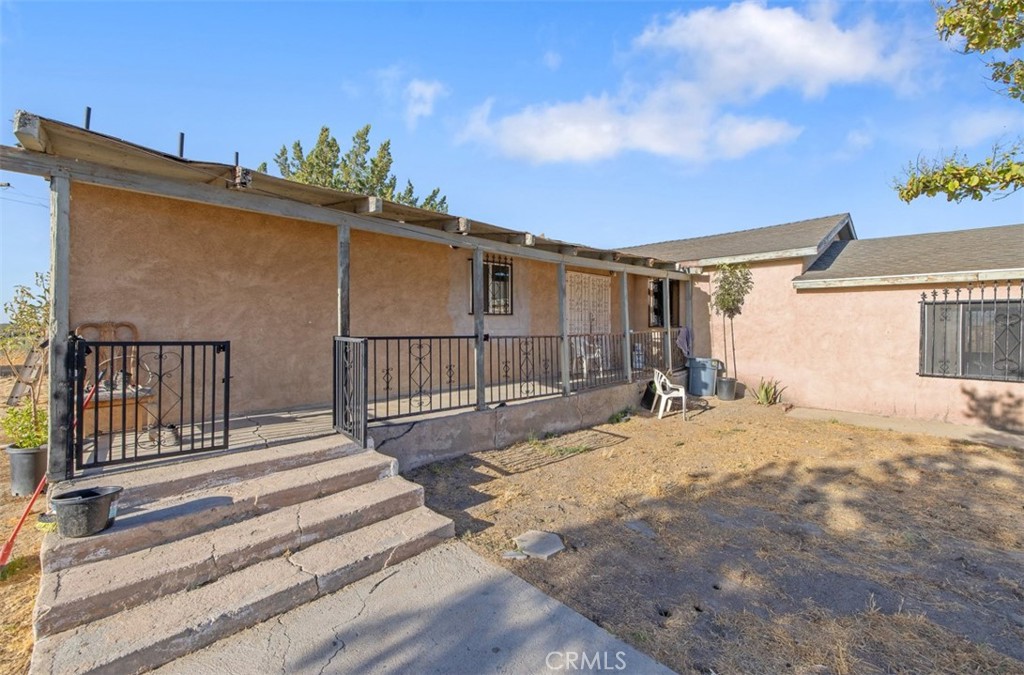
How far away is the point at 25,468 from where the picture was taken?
4.17 metres

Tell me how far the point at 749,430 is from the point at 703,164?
9.20 metres

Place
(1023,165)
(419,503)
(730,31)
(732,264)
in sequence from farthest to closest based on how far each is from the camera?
(732,264)
(730,31)
(1023,165)
(419,503)

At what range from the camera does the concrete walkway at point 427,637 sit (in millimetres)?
2232

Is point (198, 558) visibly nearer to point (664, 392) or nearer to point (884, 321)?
point (664, 392)

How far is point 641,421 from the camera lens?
26.5 feet

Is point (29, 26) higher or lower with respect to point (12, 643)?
higher

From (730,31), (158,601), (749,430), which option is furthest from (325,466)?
(730,31)

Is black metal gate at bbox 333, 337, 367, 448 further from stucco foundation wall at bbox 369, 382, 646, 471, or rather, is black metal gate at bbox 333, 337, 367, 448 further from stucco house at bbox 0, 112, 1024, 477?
stucco foundation wall at bbox 369, 382, 646, 471

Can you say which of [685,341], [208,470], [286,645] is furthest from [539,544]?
[685,341]

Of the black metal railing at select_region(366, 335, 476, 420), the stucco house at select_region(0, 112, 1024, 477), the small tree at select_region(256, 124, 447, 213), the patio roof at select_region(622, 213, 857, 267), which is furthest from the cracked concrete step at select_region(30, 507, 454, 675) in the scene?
the small tree at select_region(256, 124, 447, 213)

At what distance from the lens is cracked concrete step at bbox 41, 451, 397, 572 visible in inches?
103

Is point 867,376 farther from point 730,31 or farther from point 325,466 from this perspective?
point 325,466

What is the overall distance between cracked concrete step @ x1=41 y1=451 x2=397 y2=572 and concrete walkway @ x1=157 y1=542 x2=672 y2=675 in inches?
36.0

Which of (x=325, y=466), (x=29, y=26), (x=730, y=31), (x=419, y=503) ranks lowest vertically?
(x=419, y=503)
